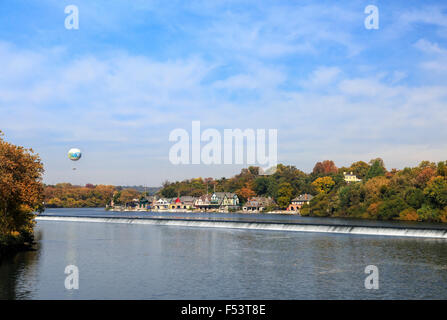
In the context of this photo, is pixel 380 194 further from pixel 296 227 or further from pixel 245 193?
pixel 245 193

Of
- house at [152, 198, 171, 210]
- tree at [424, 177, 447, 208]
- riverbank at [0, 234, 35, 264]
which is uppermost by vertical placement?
tree at [424, 177, 447, 208]

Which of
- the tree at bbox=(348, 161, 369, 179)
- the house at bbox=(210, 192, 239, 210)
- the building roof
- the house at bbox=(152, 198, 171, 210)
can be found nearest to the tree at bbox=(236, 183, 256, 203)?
the house at bbox=(210, 192, 239, 210)

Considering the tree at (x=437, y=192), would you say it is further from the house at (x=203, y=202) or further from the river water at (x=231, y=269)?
the house at (x=203, y=202)

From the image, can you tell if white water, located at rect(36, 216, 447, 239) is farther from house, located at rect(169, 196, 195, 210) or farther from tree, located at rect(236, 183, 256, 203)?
house, located at rect(169, 196, 195, 210)

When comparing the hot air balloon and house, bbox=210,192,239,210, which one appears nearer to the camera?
the hot air balloon

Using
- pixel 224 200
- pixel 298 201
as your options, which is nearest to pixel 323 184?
pixel 298 201
